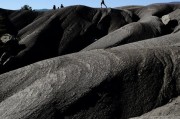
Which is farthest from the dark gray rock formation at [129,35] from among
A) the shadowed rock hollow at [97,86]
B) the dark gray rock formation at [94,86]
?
the dark gray rock formation at [94,86]

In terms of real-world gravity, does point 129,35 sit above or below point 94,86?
below

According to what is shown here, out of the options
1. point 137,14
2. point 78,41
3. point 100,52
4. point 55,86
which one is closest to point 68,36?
point 78,41

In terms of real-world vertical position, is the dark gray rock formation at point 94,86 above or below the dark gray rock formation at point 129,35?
above

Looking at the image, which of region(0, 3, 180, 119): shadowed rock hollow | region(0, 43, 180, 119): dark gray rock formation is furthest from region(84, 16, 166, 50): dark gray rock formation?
region(0, 43, 180, 119): dark gray rock formation

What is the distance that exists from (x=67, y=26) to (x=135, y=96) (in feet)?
86.7

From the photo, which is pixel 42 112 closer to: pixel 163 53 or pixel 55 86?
pixel 55 86

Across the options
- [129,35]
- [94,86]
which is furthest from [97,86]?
[129,35]

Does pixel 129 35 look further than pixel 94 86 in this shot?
Yes

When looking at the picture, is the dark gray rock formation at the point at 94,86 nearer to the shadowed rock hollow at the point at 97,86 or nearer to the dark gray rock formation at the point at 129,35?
the shadowed rock hollow at the point at 97,86

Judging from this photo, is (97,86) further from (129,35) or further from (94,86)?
(129,35)

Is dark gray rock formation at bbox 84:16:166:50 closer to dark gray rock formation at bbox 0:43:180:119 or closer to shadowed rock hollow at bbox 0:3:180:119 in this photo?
shadowed rock hollow at bbox 0:3:180:119

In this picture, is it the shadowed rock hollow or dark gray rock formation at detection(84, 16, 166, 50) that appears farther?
dark gray rock formation at detection(84, 16, 166, 50)

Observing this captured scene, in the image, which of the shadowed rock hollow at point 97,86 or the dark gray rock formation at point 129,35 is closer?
the shadowed rock hollow at point 97,86

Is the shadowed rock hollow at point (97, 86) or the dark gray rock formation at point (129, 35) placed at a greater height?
Result: the shadowed rock hollow at point (97, 86)
